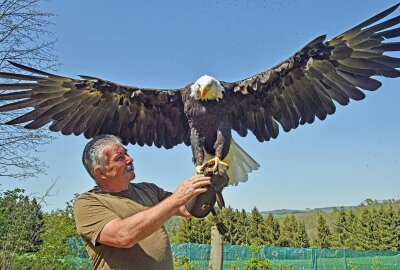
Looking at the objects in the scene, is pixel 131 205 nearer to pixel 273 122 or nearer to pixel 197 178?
pixel 197 178

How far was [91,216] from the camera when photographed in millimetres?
2547

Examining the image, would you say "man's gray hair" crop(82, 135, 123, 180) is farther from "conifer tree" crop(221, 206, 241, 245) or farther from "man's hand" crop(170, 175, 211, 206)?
"conifer tree" crop(221, 206, 241, 245)

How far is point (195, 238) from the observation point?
2294 centimetres

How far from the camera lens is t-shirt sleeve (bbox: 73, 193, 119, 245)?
Result: 250cm

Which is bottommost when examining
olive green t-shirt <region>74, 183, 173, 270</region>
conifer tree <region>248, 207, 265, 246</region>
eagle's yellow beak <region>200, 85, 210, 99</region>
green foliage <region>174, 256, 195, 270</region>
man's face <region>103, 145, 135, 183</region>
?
green foliage <region>174, 256, 195, 270</region>

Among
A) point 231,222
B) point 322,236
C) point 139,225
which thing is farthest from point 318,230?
point 139,225

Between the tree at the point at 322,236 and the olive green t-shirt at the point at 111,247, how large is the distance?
23531 millimetres

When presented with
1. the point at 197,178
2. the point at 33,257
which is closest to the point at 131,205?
the point at 197,178

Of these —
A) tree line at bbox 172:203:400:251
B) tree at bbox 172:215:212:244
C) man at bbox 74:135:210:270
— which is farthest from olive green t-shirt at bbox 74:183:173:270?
tree line at bbox 172:203:400:251

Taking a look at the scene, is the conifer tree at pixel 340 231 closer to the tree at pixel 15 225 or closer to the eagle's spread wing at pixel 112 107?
the tree at pixel 15 225

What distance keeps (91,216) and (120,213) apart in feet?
0.48

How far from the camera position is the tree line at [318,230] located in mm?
24188

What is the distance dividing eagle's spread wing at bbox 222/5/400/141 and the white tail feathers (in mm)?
545

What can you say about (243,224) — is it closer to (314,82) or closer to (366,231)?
(366,231)
